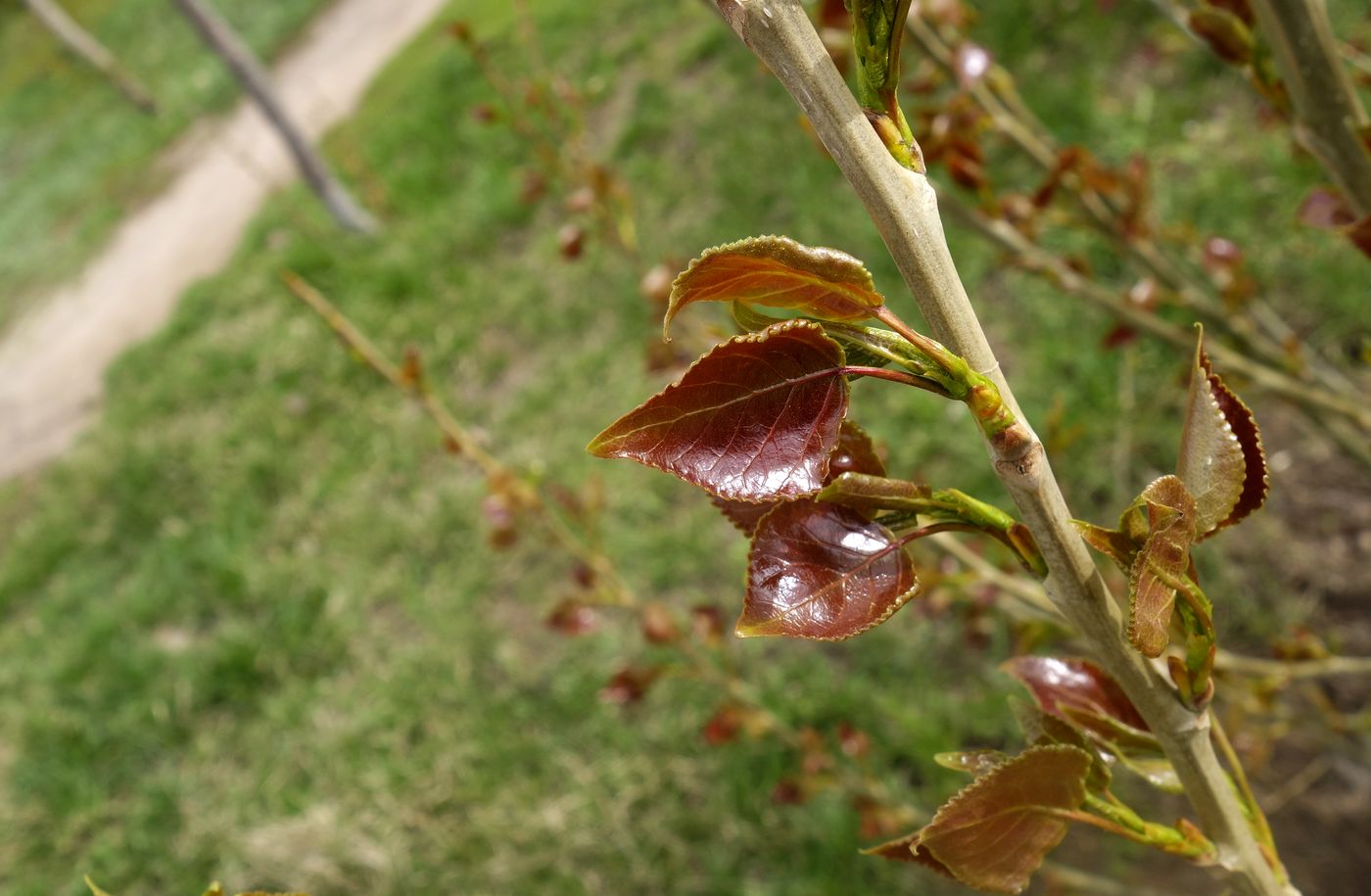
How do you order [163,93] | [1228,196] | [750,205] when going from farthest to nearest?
[163,93] < [750,205] < [1228,196]

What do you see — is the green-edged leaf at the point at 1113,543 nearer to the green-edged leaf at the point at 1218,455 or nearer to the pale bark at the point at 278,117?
the green-edged leaf at the point at 1218,455

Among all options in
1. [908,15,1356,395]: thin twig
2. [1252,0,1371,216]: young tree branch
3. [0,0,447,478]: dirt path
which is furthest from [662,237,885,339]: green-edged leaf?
[0,0,447,478]: dirt path

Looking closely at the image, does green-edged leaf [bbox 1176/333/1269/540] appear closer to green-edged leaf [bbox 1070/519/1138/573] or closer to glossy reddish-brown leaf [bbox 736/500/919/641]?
green-edged leaf [bbox 1070/519/1138/573]

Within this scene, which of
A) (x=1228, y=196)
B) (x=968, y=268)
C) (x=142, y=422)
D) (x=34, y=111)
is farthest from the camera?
(x=34, y=111)

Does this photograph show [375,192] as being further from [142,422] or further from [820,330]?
[820,330]

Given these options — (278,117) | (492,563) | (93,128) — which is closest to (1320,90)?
(492,563)

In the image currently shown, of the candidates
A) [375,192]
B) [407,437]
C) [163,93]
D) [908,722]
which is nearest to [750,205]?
[407,437]
